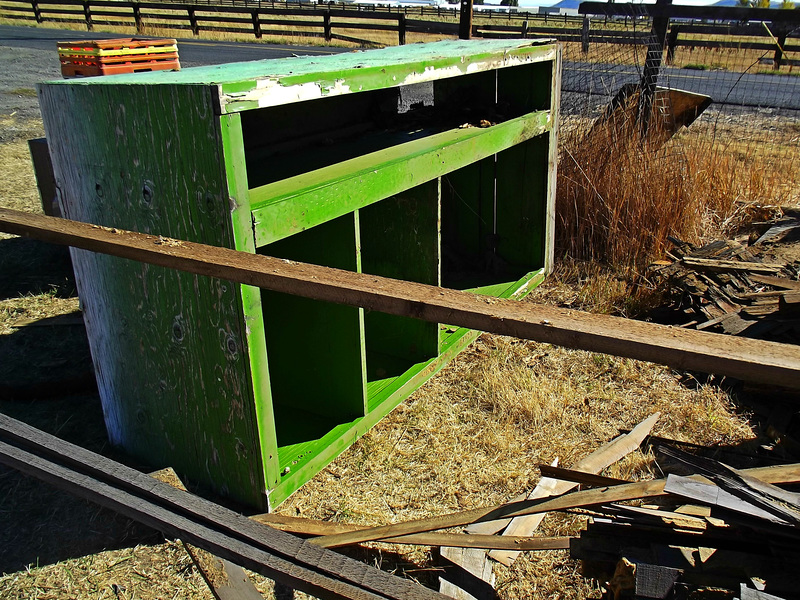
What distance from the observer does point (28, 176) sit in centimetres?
726

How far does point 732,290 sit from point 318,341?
8.26ft

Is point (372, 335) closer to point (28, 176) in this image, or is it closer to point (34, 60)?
point (28, 176)

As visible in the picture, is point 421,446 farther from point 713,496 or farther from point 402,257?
point 713,496

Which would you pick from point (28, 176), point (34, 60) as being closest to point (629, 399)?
→ point (28, 176)

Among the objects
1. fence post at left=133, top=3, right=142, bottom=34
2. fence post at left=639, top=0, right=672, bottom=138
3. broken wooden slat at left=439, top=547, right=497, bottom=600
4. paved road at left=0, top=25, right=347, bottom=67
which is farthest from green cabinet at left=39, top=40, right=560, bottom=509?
fence post at left=133, top=3, right=142, bottom=34

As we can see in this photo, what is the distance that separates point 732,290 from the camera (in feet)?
13.4

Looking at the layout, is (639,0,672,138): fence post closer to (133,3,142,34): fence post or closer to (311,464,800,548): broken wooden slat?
(311,464,800,548): broken wooden slat

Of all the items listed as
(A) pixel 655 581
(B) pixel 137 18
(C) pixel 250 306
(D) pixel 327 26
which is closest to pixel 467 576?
(A) pixel 655 581

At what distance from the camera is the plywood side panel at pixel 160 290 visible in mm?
2314

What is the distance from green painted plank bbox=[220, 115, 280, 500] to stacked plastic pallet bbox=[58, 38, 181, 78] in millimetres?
2381

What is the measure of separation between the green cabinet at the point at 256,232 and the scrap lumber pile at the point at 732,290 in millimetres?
1327

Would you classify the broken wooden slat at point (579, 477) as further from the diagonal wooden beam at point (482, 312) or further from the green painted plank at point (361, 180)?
the green painted plank at point (361, 180)

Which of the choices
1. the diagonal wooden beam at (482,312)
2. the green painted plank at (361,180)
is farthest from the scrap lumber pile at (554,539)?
the green painted plank at (361,180)

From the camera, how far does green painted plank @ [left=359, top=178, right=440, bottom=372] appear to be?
145 inches
